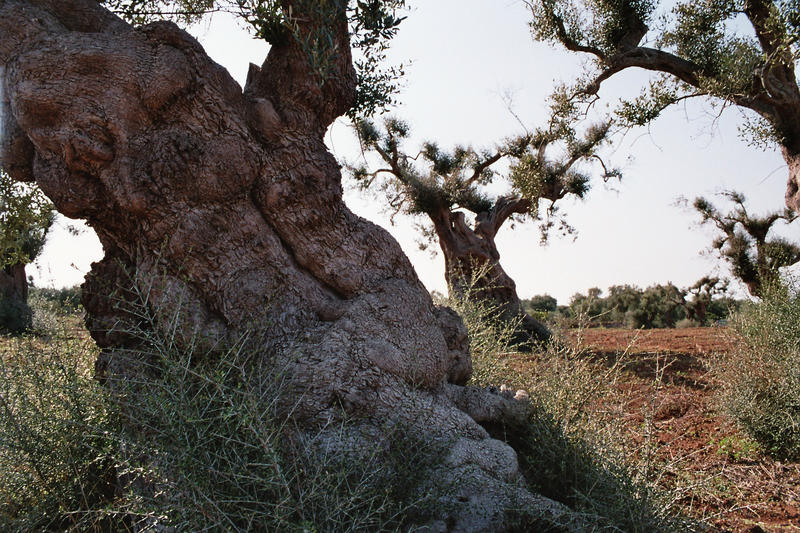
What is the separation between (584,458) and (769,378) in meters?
3.46

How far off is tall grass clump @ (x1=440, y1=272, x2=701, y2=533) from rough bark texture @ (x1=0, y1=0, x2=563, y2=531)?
258 mm

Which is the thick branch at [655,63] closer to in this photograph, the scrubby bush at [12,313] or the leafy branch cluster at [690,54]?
the leafy branch cluster at [690,54]

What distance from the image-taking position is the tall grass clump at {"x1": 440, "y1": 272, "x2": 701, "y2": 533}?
3107mm

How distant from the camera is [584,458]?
12.4 ft

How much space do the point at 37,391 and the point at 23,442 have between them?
1.11 feet

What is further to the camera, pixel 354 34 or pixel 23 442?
pixel 354 34

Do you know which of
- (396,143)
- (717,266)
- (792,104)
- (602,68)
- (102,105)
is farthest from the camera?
(717,266)

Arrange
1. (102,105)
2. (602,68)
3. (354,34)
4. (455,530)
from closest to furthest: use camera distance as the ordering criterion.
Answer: (455,530) → (102,105) → (354,34) → (602,68)

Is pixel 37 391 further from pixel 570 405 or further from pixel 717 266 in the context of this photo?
pixel 717 266

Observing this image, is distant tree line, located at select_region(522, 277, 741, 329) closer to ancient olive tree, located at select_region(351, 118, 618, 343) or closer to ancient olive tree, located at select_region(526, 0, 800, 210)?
ancient olive tree, located at select_region(351, 118, 618, 343)

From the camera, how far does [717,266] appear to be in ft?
69.6

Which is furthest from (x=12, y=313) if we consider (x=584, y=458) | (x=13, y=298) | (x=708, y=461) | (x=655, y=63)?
(x=708, y=461)

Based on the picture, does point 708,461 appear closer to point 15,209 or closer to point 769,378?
point 769,378

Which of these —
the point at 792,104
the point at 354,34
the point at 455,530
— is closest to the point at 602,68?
the point at 792,104
